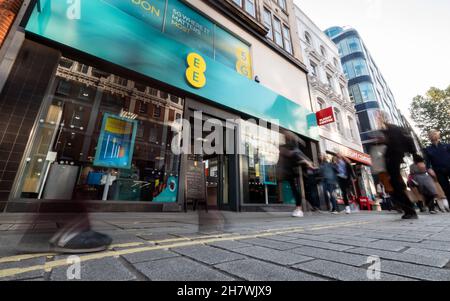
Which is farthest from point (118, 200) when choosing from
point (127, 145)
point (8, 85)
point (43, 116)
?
point (8, 85)

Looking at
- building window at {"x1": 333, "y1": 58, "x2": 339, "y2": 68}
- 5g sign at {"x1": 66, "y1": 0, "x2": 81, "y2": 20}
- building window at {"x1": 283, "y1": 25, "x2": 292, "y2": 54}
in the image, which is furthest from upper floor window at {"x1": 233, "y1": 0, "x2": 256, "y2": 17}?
building window at {"x1": 333, "y1": 58, "x2": 339, "y2": 68}

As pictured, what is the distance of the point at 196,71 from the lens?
623cm

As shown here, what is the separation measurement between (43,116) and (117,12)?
315 cm

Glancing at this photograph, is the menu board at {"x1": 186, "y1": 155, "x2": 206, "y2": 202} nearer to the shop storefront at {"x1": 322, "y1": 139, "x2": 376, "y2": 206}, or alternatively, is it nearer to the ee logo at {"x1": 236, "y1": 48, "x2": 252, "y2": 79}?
the ee logo at {"x1": 236, "y1": 48, "x2": 252, "y2": 79}

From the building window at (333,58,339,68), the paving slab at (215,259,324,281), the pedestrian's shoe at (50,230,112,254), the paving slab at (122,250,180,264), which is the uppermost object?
the building window at (333,58,339,68)

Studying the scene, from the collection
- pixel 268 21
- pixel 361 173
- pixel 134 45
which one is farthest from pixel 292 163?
pixel 361 173

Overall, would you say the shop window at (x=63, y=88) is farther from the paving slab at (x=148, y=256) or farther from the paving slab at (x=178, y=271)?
the paving slab at (x=178, y=271)

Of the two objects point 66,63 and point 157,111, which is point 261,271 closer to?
point 66,63

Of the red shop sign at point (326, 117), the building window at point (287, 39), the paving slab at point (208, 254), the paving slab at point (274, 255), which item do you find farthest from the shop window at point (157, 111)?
the building window at point (287, 39)

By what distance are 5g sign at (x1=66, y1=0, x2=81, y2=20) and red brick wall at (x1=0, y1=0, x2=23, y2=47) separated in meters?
0.99

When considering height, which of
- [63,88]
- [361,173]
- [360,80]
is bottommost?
[361,173]

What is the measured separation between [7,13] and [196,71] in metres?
4.23

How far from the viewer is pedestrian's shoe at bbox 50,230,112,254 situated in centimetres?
134
